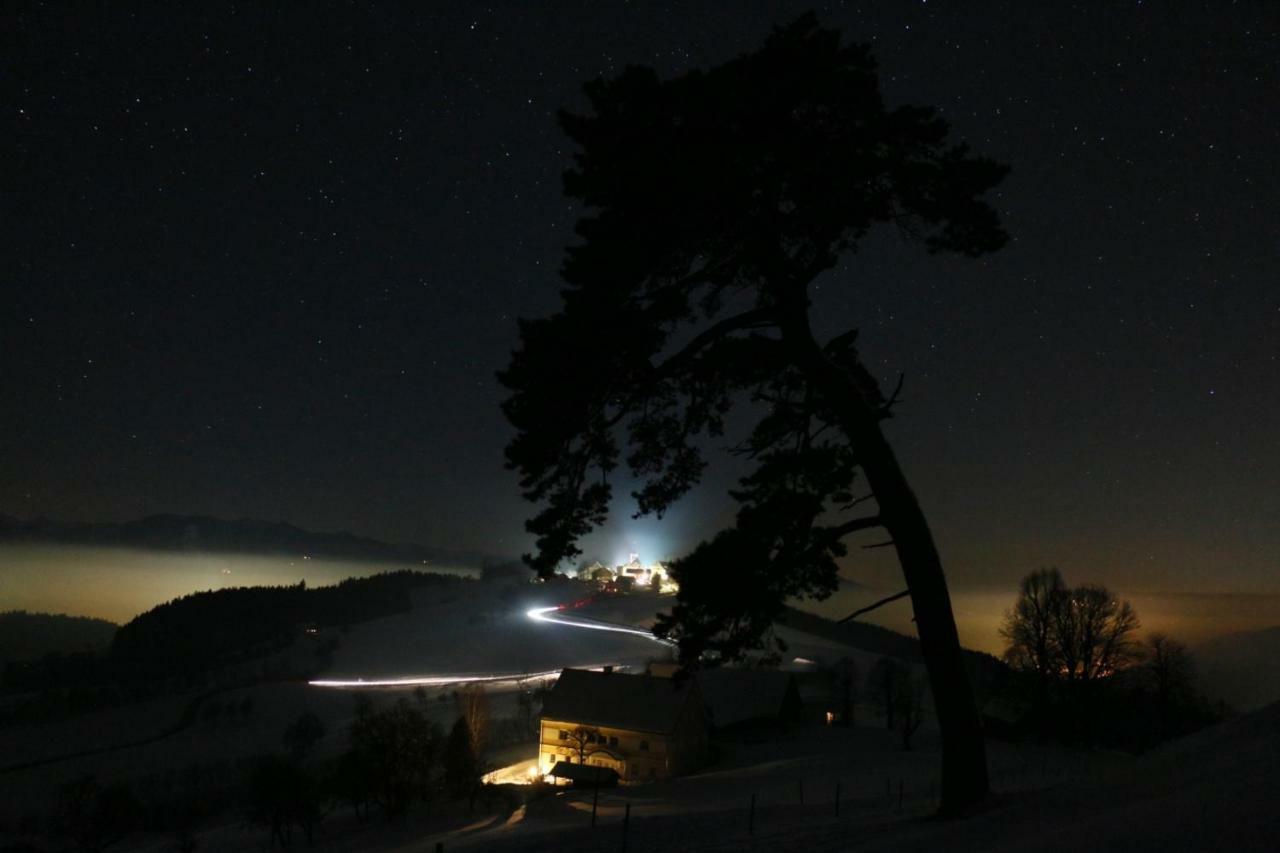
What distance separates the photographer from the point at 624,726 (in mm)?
43469

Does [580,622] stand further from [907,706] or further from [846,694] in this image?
[907,706]

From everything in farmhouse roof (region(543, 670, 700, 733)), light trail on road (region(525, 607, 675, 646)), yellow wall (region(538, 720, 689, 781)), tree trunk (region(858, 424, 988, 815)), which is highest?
light trail on road (region(525, 607, 675, 646))

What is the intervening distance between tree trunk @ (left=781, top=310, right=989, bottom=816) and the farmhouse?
35663mm

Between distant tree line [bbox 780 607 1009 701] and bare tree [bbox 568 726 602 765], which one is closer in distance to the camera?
bare tree [bbox 568 726 602 765]

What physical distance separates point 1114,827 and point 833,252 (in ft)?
26.2

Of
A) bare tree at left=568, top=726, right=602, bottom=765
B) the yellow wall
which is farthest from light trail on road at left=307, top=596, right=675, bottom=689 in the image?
bare tree at left=568, top=726, right=602, bottom=765

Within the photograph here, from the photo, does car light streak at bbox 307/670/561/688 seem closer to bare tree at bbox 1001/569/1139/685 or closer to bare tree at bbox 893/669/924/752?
bare tree at bbox 893/669/924/752

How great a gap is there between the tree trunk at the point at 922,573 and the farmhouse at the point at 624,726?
35663 millimetres

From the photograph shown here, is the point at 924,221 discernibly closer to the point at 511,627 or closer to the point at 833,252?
the point at 833,252

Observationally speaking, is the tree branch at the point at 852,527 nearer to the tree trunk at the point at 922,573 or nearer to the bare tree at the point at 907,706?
the tree trunk at the point at 922,573

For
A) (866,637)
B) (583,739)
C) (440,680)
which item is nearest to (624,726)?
(583,739)

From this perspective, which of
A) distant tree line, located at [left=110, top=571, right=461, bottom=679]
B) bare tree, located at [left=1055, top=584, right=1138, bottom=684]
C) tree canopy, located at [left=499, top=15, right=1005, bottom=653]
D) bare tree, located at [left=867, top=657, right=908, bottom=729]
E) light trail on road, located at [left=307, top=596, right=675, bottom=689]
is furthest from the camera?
distant tree line, located at [left=110, top=571, right=461, bottom=679]

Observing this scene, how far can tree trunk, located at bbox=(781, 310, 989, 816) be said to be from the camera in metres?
9.59

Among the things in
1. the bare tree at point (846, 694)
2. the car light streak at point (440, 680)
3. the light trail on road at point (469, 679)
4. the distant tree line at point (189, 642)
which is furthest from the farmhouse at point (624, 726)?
the distant tree line at point (189, 642)
